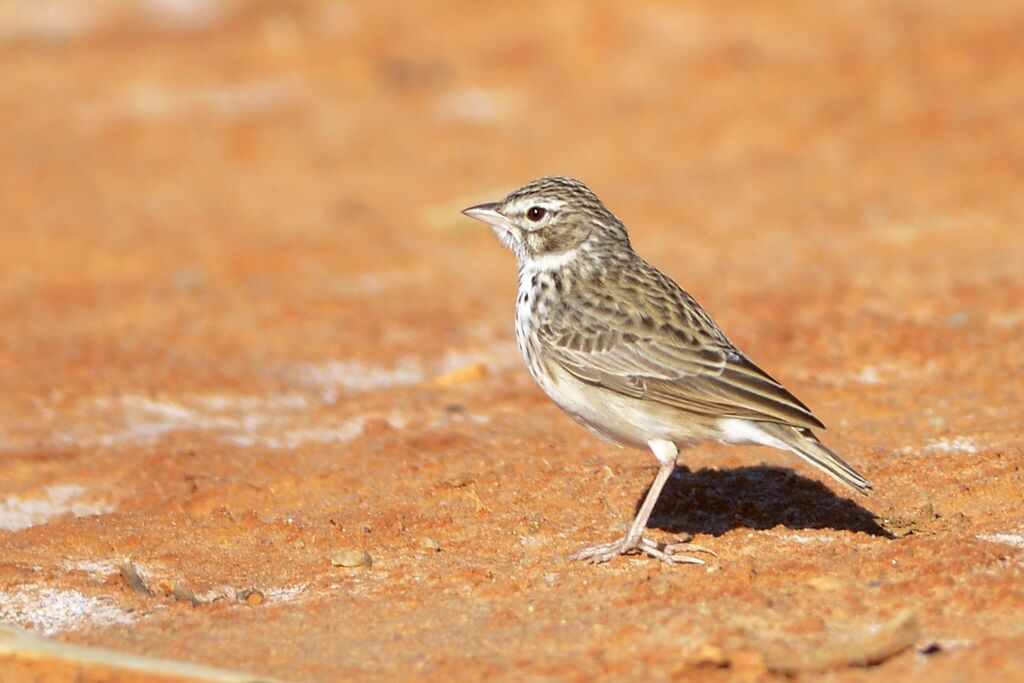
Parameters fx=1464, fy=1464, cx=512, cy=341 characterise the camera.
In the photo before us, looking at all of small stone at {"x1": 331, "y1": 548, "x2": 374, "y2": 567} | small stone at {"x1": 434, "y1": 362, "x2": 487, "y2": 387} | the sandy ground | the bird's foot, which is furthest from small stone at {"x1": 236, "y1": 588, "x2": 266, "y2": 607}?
small stone at {"x1": 434, "y1": 362, "x2": 487, "y2": 387}

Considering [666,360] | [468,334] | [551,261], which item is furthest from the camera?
[468,334]

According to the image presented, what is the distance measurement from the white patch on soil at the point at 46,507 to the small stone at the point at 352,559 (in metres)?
1.83

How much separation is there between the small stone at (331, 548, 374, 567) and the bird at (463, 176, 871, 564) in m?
0.95

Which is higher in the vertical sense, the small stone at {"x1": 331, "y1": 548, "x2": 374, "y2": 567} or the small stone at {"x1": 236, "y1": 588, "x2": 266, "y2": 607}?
the small stone at {"x1": 331, "y1": 548, "x2": 374, "y2": 567}

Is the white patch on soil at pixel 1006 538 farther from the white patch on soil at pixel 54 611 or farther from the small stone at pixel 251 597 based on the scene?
the white patch on soil at pixel 54 611

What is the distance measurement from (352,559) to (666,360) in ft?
5.64

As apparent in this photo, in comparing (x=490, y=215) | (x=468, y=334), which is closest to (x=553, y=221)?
(x=490, y=215)

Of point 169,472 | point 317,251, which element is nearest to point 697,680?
point 169,472

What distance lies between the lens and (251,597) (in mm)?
6344

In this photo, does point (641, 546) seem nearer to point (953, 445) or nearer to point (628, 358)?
point (628, 358)

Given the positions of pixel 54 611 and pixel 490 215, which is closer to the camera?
pixel 54 611

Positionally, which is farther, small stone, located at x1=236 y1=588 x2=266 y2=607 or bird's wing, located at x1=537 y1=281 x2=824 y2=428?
bird's wing, located at x1=537 y1=281 x2=824 y2=428

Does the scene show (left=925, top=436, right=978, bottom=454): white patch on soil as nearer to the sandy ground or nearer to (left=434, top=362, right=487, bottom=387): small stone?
the sandy ground

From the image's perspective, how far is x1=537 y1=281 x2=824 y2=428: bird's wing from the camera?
6.57 meters
